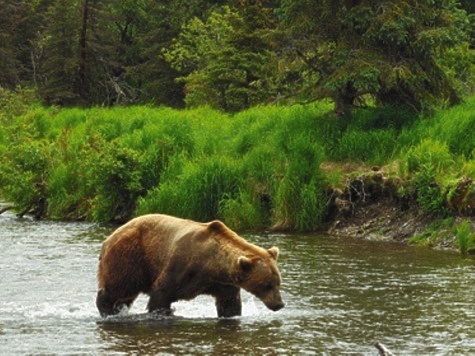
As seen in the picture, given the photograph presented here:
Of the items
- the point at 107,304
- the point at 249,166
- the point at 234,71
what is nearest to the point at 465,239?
the point at 249,166

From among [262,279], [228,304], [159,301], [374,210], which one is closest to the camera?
[262,279]

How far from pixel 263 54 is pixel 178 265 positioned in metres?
17.1

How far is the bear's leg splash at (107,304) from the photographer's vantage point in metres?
9.76

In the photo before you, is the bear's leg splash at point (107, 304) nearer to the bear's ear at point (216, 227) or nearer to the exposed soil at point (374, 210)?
the bear's ear at point (216, 227)

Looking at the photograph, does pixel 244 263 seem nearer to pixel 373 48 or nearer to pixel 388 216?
pixel 388 216

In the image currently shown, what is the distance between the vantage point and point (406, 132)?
1725cm

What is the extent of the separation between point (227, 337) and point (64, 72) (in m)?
32.9

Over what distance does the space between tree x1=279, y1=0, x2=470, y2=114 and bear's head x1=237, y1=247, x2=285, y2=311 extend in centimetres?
865

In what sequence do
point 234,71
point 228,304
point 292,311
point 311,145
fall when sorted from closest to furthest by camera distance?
1. point 228,304
2. point 292,311
3. point 311,145
4. point 234,71

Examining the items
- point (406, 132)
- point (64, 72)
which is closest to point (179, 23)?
point (64, 72)

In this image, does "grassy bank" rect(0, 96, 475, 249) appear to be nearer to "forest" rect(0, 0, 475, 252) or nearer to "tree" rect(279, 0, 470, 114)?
"forest" rect(0, 0, 475, 252)

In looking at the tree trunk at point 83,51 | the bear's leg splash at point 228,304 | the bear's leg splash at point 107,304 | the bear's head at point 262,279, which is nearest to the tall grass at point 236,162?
the bear's leg splash at point 228,304

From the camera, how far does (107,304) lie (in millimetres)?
9805

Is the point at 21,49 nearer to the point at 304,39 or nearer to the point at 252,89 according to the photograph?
the point at 252,89
